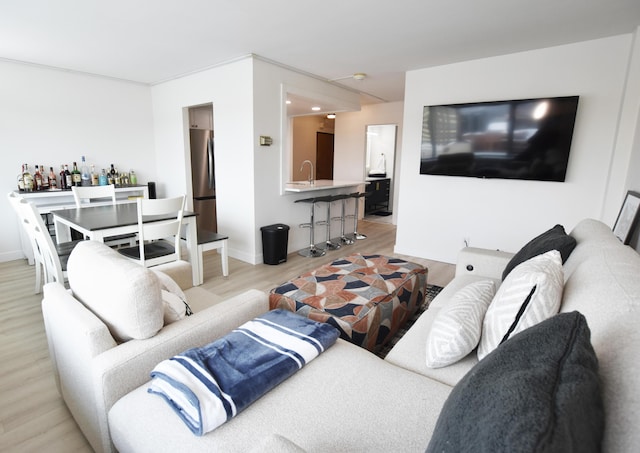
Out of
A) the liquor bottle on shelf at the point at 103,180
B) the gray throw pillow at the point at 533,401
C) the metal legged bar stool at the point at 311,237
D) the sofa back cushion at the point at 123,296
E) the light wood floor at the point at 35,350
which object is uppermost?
the liquor bottle on shelf at the point at 103,180

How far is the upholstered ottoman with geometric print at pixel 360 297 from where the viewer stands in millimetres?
1971

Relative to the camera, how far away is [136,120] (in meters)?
5.22

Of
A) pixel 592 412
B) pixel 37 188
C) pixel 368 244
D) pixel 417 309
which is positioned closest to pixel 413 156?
pixel 368 244

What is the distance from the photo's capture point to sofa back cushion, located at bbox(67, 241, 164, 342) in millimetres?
1277

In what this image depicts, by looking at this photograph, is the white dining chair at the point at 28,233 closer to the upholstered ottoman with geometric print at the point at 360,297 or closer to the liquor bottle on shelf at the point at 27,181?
the liquor bottle on shelf at the point at 27,181

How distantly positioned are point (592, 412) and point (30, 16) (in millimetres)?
4161

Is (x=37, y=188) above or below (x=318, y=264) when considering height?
above

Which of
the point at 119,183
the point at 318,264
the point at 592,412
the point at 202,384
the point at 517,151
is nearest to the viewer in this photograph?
the point at 592,412

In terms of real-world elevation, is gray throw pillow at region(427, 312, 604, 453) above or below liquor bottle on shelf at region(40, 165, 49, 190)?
below

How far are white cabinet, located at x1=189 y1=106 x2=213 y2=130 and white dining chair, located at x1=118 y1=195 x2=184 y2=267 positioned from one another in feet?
8.48

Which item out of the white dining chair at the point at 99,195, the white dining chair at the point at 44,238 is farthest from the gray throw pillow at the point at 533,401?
the white dining chair at the point at 99,195

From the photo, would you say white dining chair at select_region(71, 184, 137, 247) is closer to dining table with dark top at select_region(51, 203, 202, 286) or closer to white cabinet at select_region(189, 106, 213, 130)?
dining table with dark top at select_region(51, 203, 202, 286)

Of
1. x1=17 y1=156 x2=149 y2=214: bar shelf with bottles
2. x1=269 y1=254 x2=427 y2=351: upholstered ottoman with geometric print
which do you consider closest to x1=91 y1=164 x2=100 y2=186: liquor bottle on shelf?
x1=17 y1=156 x2=149 y2=214: bar shelf with bottles

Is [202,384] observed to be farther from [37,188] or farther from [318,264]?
[37,188]
